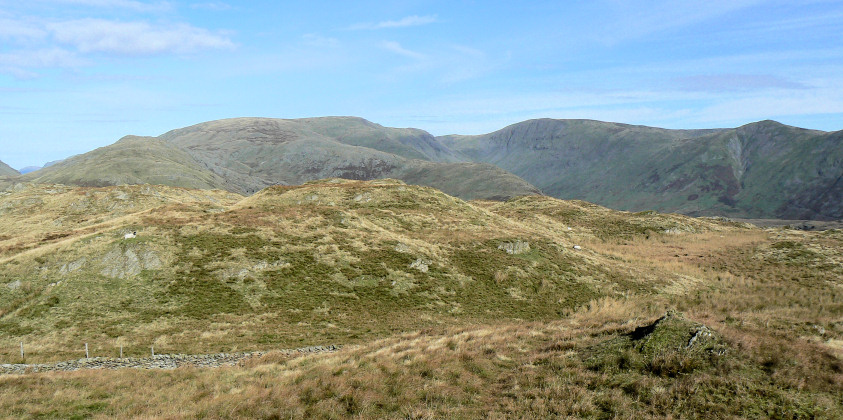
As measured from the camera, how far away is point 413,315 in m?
33.1

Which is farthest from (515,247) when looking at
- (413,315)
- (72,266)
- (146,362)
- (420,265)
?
(72,266)

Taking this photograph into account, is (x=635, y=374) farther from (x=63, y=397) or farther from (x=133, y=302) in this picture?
(x=133, y=302)

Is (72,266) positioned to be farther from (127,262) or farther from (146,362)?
(146,362)

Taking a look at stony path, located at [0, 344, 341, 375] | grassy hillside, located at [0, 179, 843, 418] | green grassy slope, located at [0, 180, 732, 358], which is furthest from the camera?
green grassy slope, located at [0, 180, 732, 358]

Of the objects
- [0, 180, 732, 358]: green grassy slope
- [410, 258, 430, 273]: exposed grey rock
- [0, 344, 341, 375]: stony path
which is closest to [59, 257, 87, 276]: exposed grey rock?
[0, 180, 732, 358]: green grassy slope

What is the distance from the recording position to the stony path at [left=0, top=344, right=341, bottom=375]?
2148 cm

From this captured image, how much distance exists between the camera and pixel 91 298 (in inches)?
1259

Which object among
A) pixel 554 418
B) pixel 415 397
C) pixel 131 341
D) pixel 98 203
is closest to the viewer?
pixel 554 418

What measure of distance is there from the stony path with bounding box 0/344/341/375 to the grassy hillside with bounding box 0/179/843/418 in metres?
1.64

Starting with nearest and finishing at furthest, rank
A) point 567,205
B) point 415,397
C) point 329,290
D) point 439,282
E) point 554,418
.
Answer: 1. point 554,418
2. point 415,397
3. point 329,290
4. point 439,282
5. point 567,205

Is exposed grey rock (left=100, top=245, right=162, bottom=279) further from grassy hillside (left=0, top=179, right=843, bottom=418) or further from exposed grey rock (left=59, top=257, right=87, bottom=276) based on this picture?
exposed grey rock (left=59, top=257, right=87, bottom=276)

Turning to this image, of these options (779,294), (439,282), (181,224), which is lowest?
(779,294)

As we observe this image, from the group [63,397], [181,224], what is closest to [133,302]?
[181,224]

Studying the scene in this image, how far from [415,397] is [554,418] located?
4.80m
